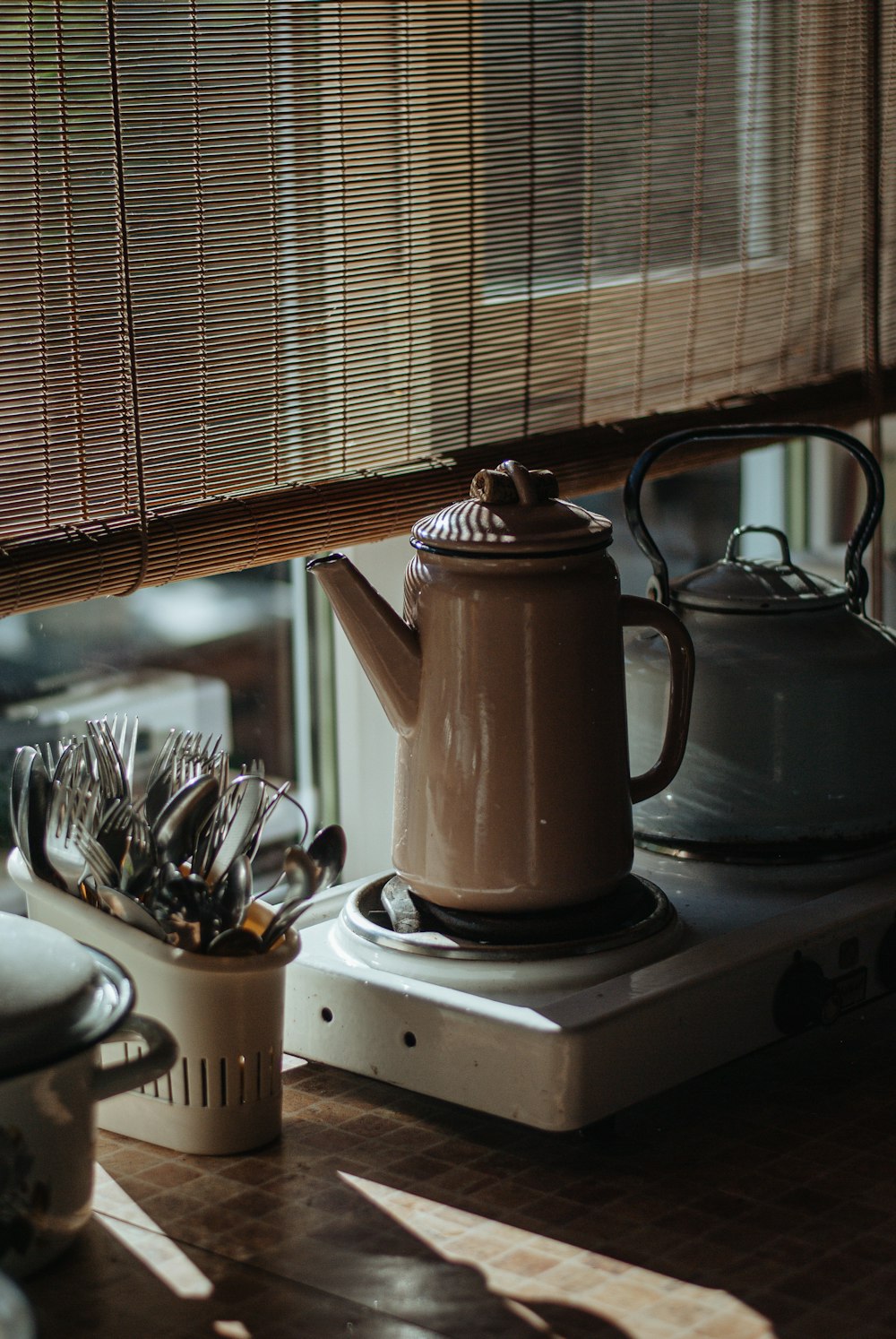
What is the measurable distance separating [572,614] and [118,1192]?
0.42m

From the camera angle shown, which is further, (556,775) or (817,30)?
(817,30)

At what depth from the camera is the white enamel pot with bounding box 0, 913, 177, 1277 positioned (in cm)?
78

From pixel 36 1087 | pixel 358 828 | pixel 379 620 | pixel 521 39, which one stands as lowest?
pixel 358 828

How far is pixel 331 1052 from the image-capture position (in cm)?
103

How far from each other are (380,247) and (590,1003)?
0.60 meters

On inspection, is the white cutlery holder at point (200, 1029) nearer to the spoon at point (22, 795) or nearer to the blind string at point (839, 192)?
the spoon at point (22, 795)

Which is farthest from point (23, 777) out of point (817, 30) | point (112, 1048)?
point (817, 30)

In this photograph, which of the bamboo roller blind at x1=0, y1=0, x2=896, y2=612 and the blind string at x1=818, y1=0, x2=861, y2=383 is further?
the blind string at x1=818, y1=0, x2=861, y2=383

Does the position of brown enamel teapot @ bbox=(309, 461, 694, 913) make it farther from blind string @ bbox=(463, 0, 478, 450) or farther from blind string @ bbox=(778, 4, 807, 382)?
blind string @ bbox=(778, 4, 807, 382)

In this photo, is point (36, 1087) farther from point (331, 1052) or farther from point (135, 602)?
point (135, 602)

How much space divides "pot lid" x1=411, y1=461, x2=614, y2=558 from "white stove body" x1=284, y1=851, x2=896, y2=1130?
25cm

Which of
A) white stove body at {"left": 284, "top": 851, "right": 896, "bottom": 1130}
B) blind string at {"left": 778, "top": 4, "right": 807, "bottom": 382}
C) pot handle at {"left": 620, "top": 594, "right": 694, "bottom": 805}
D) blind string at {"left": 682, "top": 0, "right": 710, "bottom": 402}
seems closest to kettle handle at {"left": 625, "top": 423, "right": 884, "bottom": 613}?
pot handle at {"left": 620, "top": 594, "right": 694, "bottom": 805}

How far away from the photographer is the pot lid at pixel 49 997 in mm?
772

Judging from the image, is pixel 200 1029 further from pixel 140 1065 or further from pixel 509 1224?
pixel 509 1224
